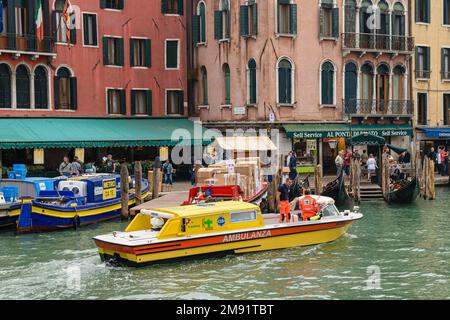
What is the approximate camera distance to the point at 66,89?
33.3 m

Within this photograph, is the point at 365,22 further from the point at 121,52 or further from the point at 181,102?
the point at 121,52

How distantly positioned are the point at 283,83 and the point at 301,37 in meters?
2.14

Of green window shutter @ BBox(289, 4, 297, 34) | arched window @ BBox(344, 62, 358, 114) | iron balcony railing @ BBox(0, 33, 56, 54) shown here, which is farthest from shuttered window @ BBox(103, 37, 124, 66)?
arched window @ BBox(344, 62, 358, 114)

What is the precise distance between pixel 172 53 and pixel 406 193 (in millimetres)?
13359

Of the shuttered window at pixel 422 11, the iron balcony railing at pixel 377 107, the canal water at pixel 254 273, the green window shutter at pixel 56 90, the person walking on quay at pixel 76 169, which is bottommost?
the canal water at pixel 254 273

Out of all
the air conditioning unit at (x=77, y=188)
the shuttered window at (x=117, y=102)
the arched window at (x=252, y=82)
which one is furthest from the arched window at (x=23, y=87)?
the arched window at (x=252, y=82)

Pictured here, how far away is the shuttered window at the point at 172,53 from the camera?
3616 cm

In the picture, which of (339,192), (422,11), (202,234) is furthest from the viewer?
(422,11)

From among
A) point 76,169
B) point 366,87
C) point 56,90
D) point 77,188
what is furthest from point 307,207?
point 366,87

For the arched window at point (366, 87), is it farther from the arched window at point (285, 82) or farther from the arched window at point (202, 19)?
the arched window at point (202, 19)

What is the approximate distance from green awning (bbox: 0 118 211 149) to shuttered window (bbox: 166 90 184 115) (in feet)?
2.25

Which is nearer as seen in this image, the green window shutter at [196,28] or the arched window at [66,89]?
the arched window at [66,89]

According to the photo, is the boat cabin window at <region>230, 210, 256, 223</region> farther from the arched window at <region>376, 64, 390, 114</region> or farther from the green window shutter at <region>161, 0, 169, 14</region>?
the green window shutter at <region>161, 0, 169, 14</region>

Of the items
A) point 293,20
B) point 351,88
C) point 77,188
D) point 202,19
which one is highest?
point 202,19
